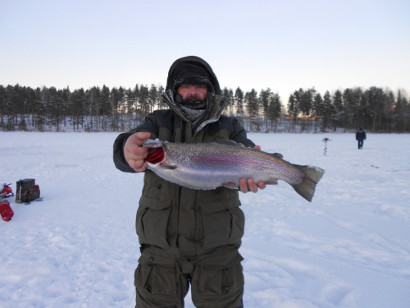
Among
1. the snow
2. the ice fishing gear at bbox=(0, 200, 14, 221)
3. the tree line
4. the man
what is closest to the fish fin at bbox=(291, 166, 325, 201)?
the man

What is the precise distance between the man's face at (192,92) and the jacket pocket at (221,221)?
993 mm

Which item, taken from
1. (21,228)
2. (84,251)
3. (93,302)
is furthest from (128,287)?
(21,228)

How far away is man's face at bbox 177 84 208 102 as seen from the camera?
2.71 m

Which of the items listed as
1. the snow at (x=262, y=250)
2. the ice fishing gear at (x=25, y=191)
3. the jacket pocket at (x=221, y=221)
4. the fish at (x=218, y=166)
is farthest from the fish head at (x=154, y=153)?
the ice fishing gear at (x=25, y=191)

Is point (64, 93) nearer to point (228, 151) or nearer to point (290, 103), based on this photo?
point (290, 103)

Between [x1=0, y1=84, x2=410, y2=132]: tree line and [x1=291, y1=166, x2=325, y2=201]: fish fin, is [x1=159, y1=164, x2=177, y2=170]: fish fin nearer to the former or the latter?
[x1=291, y1=166, x2=325, y2=201]: fish fin

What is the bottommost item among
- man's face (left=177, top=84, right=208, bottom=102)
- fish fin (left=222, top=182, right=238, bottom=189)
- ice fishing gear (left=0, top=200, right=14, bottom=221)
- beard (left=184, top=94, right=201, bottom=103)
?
ice fishing gear (left=0, top=200, right=14, bottom=221)

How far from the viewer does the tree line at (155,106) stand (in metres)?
80.6

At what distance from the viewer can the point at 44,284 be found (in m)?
3.95

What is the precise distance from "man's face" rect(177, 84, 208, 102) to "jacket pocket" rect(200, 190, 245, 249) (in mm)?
993

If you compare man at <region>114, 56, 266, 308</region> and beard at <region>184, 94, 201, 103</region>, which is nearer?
man at <region>114, 56, 266, 308</region>

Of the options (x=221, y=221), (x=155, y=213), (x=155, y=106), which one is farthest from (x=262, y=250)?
(x=155, y=106)

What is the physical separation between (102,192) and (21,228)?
3551mm

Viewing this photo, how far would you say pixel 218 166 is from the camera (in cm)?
237
